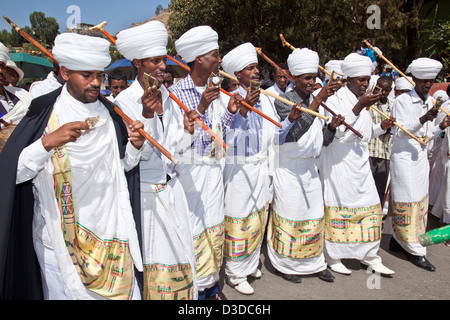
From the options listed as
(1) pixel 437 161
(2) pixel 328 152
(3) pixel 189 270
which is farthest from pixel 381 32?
(3) pixel 189 270

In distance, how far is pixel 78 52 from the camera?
250cm

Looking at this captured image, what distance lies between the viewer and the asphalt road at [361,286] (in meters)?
4.18

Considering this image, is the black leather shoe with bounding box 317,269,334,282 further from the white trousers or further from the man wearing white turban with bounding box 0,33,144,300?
the white trousers

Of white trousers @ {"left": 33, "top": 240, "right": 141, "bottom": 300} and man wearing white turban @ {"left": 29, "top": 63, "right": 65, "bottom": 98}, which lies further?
man wearing white turban @ {"left": 29, "top": 63, "right": 65, "bottom": 98}

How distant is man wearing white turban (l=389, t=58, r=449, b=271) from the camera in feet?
16.3

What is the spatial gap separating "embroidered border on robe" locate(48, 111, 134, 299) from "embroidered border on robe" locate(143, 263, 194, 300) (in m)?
0.31

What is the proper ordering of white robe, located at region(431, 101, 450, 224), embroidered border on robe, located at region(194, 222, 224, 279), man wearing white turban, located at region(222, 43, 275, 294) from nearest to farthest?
embroidered border on robe, located at region(194, 222, 224, 279) → man wearing white turban, located at region(222, 43, 275, 294) → white robe, located at region(431, 101, 450, 224)

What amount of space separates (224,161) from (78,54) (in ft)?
6.62

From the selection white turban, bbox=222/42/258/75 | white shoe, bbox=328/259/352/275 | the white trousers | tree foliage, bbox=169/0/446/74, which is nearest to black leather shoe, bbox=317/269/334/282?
white shoe, bbox=328/259/352/275

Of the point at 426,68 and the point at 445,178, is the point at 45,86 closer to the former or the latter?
the point at 426,68

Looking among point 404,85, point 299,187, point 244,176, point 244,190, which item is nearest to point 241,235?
point 244,190

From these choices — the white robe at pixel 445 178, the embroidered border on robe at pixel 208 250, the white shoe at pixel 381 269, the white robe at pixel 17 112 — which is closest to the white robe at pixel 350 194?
the white shoe at pixel 381 269

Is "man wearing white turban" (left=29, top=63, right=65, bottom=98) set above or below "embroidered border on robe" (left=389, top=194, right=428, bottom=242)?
above

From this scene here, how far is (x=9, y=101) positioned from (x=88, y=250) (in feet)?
7.35
